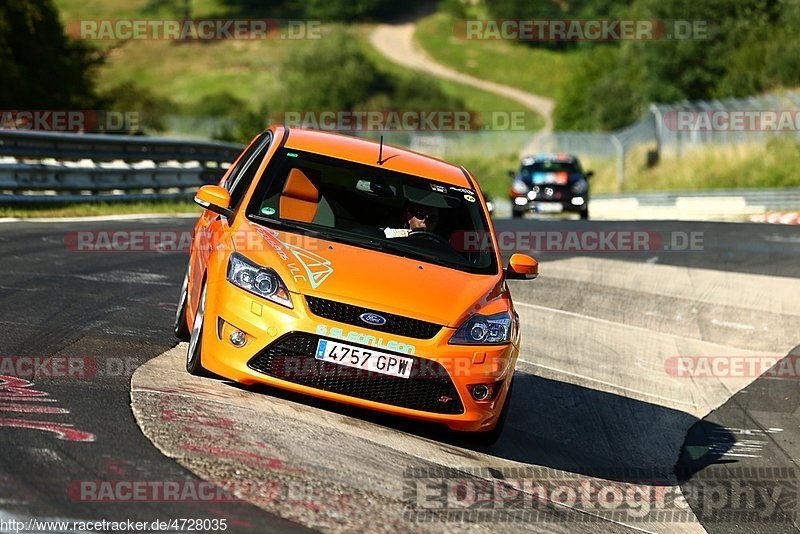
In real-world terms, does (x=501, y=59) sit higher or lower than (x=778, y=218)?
higher

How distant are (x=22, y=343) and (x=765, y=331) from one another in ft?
25.0

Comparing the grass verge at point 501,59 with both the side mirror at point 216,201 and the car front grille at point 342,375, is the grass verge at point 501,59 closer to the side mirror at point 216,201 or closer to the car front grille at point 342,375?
the side mirror at point 216,201

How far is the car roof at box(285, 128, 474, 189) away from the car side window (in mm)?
193

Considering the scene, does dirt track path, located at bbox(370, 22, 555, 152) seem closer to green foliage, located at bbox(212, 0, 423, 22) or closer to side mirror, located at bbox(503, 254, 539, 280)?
green foliage, located at bbox(212, 0, 423, 22)

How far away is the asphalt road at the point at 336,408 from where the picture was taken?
5301 millimetres

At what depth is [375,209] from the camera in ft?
26.5

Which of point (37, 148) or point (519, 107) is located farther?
point (519, 107)

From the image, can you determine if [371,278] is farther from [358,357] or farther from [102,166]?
[102,166]

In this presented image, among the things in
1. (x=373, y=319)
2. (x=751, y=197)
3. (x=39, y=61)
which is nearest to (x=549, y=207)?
(x=751, y=197)

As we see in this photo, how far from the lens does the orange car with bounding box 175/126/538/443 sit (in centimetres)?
666

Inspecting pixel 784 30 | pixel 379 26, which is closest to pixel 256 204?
pixel 784 30

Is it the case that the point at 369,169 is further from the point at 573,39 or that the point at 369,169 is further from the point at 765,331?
the point at 573,39

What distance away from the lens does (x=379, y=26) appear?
123m

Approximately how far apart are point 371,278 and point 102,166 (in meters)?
14.9
